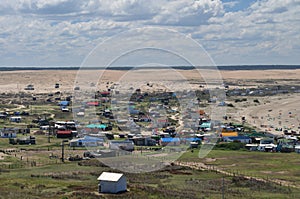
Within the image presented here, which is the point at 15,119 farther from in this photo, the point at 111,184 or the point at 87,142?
the point at 111,184

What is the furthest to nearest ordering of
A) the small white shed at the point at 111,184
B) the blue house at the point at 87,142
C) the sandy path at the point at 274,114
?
the sandy path at the point at 274,114 < the blue house at the point at 87,142 < the small white shed at the point at 111,184

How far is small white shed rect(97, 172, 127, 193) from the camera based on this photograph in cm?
3206

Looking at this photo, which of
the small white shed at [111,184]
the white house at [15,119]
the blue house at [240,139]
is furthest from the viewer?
the white house at [15,119]

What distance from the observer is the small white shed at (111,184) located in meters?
32.1

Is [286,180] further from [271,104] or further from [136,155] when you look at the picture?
[271,104]

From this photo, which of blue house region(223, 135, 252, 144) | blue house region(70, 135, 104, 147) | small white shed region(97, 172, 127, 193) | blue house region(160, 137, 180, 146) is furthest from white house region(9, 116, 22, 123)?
small white shed region(97, 172, 127, 193)

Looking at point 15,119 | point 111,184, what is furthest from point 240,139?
point 15,119

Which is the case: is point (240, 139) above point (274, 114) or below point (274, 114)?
below

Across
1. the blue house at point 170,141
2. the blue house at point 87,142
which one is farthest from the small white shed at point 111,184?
the blue house at point 170,141

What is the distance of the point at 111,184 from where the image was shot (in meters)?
32.1

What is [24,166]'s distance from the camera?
137 ft

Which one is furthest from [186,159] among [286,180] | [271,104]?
[271,104]

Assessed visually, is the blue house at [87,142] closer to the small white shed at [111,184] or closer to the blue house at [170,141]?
the blue house at [170,141]

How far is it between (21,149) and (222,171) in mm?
21594
